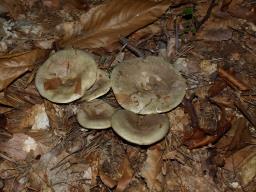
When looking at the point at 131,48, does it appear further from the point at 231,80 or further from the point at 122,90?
the point at 231,80

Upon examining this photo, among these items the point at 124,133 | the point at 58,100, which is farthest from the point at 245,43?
the point at 58,100

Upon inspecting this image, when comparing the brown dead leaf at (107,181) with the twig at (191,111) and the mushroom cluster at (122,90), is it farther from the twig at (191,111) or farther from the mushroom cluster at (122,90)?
the twig at (191,111)

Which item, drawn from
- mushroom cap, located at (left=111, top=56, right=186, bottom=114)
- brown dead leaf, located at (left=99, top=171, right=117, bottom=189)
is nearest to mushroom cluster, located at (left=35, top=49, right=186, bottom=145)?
mushroom cap, located at (left=111, top=56, right=186, bottom=114)

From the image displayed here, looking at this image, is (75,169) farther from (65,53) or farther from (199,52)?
(199,52)

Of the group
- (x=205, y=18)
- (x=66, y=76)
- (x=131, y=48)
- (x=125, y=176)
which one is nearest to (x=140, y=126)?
(x=125, y=176)

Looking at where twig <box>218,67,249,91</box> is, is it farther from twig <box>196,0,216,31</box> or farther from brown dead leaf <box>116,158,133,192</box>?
brown dead leaf <box>116,158,133,192</box>
